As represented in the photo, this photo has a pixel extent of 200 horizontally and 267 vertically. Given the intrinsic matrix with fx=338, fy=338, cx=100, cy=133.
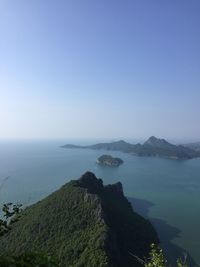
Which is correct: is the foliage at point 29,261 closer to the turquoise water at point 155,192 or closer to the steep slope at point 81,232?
the turquoise water at point 155,192

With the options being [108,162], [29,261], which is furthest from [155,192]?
[29,261]

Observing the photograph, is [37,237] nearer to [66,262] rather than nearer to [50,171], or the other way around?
[66,262]

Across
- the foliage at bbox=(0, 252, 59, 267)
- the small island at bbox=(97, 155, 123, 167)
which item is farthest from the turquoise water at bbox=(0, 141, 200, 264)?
the foliage at bbox=(0, 252, 59, 267)

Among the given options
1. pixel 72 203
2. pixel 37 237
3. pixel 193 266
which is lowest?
pixel 193 266

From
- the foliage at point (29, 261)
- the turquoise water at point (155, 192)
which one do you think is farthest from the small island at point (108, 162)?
the foliage at point (29, 261)

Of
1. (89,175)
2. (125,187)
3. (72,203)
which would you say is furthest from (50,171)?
(72,203)

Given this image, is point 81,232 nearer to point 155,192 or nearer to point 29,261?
point 29,261

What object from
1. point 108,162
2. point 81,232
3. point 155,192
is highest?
point 108,162

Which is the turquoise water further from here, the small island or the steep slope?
the small island
